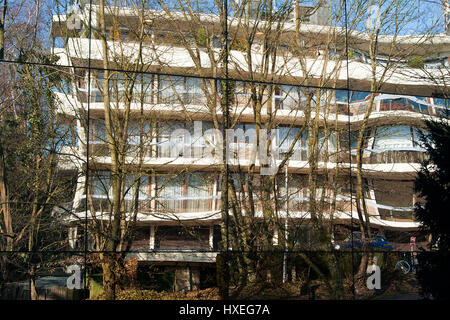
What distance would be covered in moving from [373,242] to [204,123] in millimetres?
2472

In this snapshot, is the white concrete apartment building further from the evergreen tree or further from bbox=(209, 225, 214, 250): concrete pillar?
the evergreen tree

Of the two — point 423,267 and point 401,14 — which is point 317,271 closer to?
point 423,267

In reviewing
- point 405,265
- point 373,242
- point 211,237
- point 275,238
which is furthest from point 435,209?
point 211,237

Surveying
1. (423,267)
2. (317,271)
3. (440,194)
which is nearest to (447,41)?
(440,194)

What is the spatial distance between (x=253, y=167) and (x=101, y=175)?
1.65 meters

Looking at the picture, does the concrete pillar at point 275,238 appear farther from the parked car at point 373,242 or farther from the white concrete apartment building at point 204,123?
the parked car at point 373,242

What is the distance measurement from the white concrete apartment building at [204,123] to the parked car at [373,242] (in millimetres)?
109

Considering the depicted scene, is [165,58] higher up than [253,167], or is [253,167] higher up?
[165,58]

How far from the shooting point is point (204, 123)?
16.9 ft

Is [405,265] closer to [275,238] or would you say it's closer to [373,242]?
[373,242]

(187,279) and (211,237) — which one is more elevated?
(211,237)

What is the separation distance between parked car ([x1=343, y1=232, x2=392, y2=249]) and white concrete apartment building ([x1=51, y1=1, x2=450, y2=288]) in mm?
109

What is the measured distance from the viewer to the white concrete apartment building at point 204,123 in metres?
4.87

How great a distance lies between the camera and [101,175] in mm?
4766
